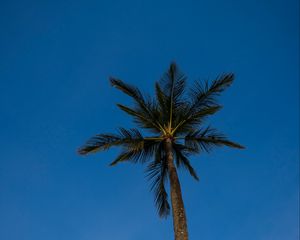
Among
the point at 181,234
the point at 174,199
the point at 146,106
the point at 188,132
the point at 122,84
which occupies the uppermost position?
the point at 122,84

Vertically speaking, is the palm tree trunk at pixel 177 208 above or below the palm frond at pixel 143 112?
below

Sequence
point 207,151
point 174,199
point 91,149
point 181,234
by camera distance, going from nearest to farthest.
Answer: point 181,234 → point 174,199 → point 91,149 → point 207,151

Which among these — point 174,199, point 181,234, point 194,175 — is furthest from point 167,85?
point 181,234

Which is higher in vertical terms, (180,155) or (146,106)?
(146,106)

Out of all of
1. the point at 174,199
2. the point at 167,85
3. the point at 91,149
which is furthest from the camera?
the point at 167,85

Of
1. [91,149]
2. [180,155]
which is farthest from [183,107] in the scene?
[91,149]

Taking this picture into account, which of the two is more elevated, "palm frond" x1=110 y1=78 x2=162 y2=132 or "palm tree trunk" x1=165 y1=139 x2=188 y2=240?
"palm frond" x1=110 y1=78 x2=162 y2=132

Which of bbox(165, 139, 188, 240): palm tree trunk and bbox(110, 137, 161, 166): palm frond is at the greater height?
bbox(110, 137, 161, 166): palm frond

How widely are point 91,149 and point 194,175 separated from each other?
4500 mm

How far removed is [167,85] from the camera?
15.4m

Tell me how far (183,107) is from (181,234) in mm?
5586

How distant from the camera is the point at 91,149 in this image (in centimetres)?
1334

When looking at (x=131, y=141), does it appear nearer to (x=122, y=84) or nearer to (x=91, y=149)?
(x=91, y=149)

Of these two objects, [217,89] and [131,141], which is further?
[217,89]
